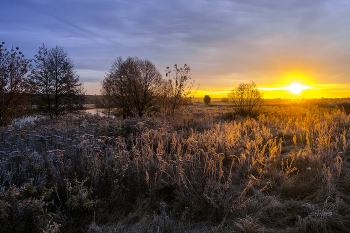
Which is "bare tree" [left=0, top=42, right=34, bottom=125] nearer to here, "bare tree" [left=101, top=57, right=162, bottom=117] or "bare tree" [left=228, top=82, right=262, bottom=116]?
"bare tree" [left=101, top=57, right=162, bottom=117]

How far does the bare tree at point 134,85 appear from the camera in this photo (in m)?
17.9

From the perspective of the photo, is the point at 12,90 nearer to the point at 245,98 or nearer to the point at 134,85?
the point at 134,85

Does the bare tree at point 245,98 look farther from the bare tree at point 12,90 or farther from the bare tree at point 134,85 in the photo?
the bare tree at point 12,90

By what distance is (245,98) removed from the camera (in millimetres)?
15211

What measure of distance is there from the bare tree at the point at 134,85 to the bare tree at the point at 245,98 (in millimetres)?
6997

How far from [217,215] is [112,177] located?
6.34 ft

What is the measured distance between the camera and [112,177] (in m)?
3.52

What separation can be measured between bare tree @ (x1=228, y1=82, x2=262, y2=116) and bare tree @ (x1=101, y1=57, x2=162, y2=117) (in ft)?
23.0

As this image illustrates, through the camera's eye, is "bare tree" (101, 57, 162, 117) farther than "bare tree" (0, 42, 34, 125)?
Yes

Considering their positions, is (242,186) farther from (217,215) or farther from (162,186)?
(162,186)

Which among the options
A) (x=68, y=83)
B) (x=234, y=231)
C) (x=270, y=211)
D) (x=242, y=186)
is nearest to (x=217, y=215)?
(x=234, y=231)

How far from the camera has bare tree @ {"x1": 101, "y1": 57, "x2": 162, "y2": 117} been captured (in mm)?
17875

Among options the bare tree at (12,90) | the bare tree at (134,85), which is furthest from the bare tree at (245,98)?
the bare tree at (12,90)

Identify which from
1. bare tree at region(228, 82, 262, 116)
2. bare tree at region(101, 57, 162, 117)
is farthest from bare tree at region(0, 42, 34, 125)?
bare tree at region(228, 82, 262, 116)
